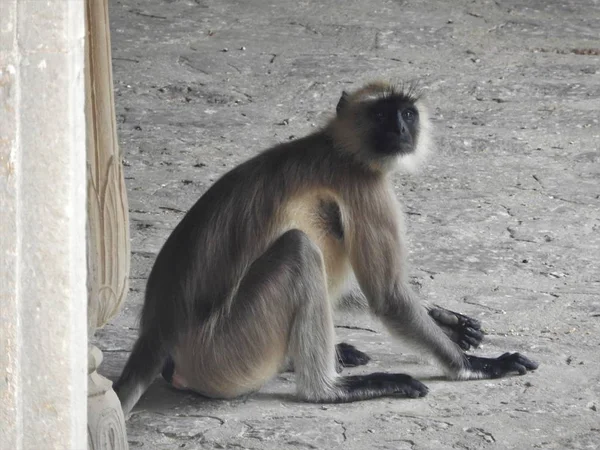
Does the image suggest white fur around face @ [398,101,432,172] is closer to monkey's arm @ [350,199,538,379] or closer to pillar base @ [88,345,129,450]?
monkey's arm @ [350,199,538,379]

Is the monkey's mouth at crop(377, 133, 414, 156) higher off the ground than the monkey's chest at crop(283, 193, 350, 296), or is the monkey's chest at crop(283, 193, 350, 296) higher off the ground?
the monkey's mouth at crop(377, 133, 414, 156)

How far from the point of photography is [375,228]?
4027 millimetres

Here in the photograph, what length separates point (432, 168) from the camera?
6453 millimetres

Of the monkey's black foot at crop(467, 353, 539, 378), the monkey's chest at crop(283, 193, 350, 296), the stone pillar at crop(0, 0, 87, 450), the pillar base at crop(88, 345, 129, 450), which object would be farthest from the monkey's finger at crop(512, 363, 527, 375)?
the stone pillar at crop(0, 0, 87, 450)

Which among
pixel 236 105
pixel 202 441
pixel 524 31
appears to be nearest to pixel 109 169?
pixel 202 441

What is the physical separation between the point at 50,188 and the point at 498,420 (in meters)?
2.07

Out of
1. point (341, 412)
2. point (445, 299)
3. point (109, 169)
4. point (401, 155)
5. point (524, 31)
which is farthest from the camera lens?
point (524, 31)

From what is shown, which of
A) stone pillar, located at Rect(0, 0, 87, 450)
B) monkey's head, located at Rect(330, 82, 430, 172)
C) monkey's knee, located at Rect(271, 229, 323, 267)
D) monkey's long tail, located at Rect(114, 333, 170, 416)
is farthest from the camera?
monkey's head, located at Rect(330, 82, 430, 172)

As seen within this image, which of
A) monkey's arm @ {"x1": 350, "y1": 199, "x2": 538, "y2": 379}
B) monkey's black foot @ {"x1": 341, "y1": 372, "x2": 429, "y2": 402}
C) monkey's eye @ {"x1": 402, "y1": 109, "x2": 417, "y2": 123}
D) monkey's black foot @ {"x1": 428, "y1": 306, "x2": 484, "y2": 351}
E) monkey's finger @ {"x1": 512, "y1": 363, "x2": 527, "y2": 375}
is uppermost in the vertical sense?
monkey's eye @ {"x1": 402, "y1": 109, "x2": 417, "y2": 123}

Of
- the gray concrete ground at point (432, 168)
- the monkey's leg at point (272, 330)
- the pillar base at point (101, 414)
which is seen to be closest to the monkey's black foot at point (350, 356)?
the gray concrete ground at point (432, 168)

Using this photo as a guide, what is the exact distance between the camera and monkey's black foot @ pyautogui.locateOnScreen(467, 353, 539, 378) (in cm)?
416

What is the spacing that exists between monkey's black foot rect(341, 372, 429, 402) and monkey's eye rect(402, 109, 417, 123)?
2.99 feet

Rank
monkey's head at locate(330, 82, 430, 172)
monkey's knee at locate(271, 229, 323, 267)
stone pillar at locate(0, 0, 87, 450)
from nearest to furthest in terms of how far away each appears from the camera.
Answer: stone pillar at locate(0, 0, 87, 450), monkey's knee at locate(271, 229, 323, 267), monkey's head at locate(330, 82, 430, 172)

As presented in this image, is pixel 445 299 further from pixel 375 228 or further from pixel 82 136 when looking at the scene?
pixel 82 136
